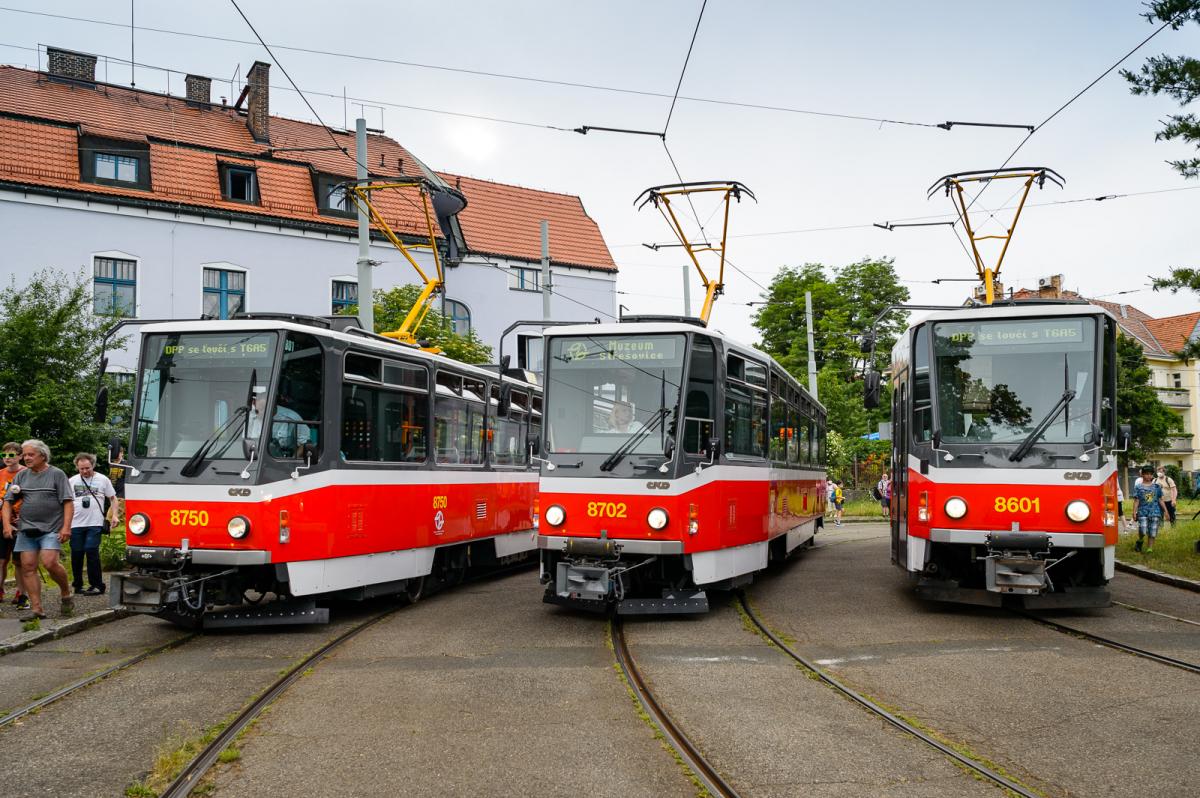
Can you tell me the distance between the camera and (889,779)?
5.70 meters

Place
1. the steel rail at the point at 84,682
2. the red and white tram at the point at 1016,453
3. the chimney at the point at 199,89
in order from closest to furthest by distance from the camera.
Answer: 1. the steel rail at the point at 84,682
2. the red and white tram at the point at 1016,453
3. the chimney at the point at 199,89

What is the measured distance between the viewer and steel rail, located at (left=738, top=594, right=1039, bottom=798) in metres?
5.54

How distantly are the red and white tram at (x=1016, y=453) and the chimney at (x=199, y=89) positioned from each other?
31348 mm

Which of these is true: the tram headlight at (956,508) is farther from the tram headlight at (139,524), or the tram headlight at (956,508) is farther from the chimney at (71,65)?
the chimney at (71,65)

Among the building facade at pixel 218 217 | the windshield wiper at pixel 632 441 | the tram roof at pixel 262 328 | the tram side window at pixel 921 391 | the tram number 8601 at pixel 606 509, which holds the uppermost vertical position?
the building facade at pixel 218 217

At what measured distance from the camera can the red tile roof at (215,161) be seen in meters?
29.0

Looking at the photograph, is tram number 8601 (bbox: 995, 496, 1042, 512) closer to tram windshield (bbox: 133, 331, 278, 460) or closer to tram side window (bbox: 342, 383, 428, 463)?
tram side window (bbox: 342, 383, 428, 463)

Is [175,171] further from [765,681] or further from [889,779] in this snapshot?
[889,779]

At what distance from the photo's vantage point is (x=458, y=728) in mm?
6832

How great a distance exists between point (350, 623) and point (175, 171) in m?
23.4

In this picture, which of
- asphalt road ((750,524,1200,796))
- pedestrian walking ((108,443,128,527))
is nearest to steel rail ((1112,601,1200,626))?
asphalt road ((750,524,1200,796))

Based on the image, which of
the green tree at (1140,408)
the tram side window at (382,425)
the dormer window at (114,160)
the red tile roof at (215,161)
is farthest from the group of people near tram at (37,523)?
the green tree at (1140,408)

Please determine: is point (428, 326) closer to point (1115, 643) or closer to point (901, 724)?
point (1115, 643)

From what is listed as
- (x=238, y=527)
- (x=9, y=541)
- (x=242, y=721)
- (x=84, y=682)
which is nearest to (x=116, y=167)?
(x=9, y=541)
